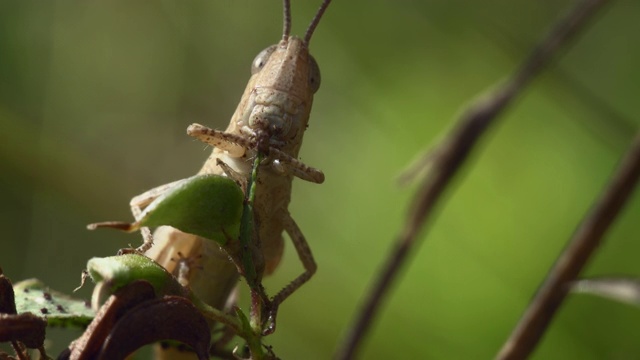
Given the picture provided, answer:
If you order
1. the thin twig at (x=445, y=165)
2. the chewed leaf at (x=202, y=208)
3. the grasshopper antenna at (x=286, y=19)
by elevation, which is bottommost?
the chewed leaf at (x=202, y=208)

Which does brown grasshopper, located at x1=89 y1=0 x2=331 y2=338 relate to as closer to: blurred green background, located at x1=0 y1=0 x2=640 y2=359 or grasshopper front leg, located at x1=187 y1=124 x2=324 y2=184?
grasshopper front leg, located at x1=187 y1=124 x2=324 y2=184

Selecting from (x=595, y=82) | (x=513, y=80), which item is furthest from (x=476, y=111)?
(x=595, y=82)

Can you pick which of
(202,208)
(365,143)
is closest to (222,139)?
(202,208)

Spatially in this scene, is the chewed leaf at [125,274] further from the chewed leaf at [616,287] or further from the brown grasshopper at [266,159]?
Result: the brown grasshopper at [266,159]

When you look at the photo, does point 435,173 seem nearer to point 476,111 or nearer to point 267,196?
point 476,111

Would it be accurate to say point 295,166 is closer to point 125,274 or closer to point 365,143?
point 125,274

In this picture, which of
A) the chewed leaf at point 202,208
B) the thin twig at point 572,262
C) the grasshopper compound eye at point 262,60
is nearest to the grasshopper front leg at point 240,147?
the grasshopper compound eye at point 262,60
